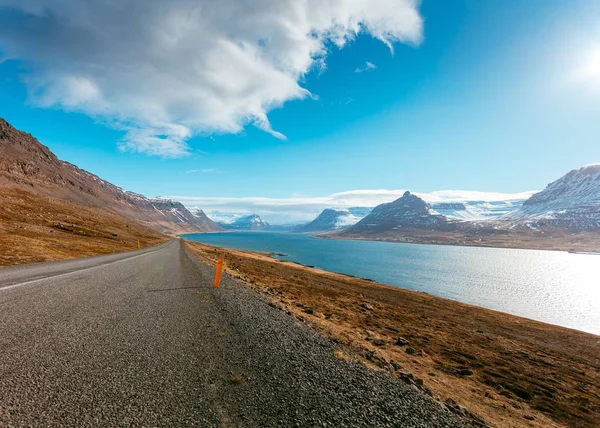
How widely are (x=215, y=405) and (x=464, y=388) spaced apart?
32.0 ft

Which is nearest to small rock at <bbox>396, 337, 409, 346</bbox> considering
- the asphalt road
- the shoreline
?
the shoreline

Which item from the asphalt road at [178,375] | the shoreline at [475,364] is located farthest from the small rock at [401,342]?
the asphalt road at [178,375]

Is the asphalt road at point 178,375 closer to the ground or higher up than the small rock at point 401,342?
higher up

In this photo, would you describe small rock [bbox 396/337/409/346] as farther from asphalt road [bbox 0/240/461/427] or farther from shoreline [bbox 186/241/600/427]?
asphalt road [bbox 0/240/461/427]

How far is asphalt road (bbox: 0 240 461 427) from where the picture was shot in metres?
4.80

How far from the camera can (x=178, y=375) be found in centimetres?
616

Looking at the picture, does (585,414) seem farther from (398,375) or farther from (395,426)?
(395,426)

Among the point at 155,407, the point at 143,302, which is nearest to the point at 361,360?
the point at 155,407

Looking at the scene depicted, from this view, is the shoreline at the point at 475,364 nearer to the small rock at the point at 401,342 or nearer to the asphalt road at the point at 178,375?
the small rock at the point at 401,342

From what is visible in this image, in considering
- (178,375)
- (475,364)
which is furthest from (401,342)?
(178,375)

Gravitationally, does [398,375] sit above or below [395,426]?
below

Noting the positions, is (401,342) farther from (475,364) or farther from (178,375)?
(178,375)

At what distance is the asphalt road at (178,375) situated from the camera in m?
4.80

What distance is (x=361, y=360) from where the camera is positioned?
29.4 ft
